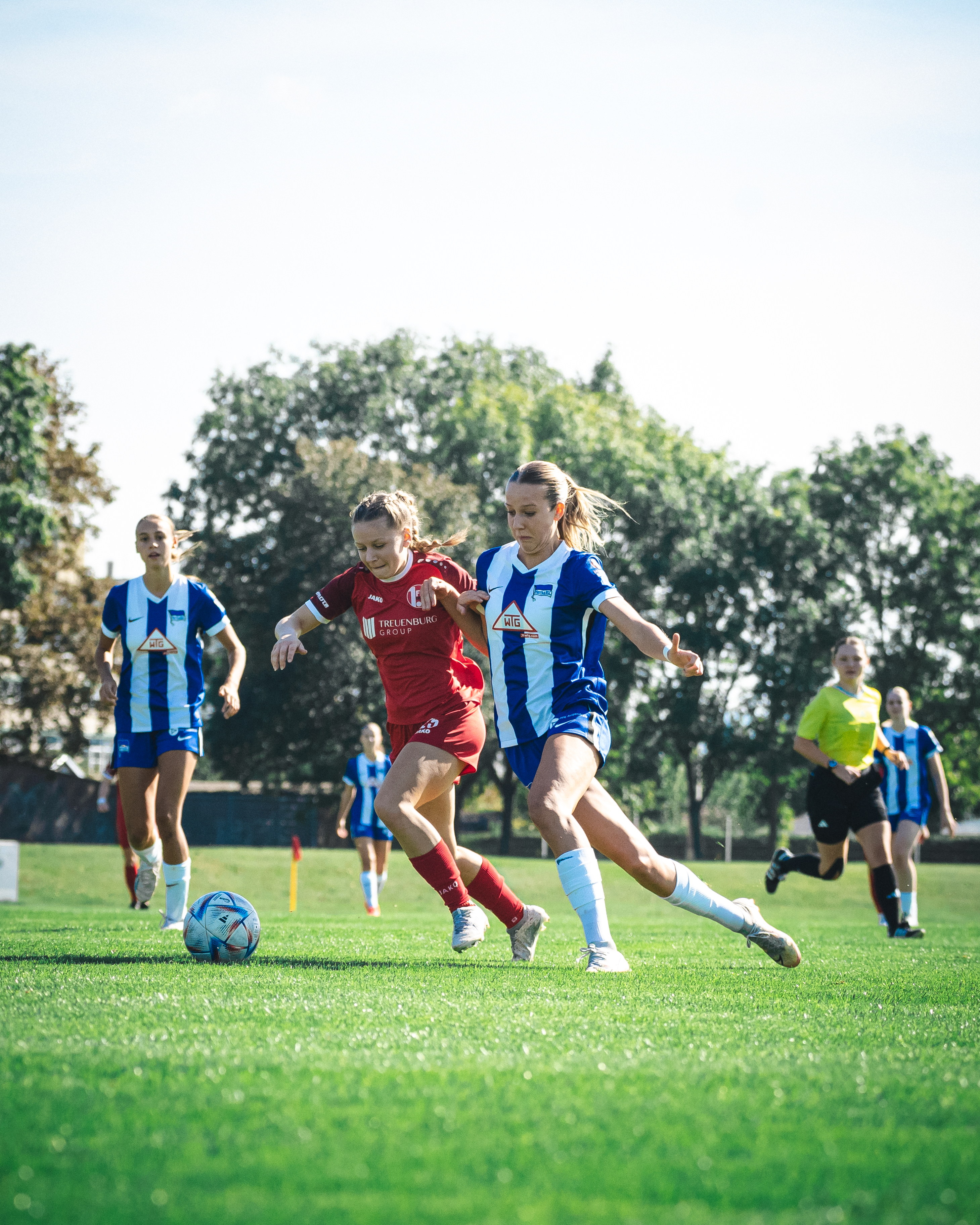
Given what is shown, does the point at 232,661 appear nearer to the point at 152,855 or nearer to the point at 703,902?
the point at 152,855

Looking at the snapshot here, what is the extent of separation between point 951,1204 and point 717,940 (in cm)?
724

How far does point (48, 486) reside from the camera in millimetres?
33875

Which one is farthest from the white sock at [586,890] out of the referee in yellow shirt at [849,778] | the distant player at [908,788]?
the distant player at [908,788]

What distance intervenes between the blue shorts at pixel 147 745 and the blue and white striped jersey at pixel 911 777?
8.25 metres

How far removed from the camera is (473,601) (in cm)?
636

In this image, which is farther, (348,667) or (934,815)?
(934,815)

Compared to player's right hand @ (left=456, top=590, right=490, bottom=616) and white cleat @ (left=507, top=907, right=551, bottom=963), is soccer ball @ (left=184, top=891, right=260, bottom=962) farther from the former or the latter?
player's right hand @ (left=456, top=590, right=490, bottom=616)

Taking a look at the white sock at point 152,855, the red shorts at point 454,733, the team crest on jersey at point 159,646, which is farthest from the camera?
the white sock at point 152,855

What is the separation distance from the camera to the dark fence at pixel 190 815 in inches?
1371

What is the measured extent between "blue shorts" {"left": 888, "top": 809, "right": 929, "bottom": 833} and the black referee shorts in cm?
298

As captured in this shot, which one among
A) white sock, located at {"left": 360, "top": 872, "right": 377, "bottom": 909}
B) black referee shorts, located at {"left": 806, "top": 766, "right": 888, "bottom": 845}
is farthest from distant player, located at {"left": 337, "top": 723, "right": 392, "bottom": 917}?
black referee shorts, located at {"left": 806, "top": 766, "right": 888, "bottom": 845}

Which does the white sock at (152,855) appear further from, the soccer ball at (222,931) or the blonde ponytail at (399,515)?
the blonde ponytail at (399,515)

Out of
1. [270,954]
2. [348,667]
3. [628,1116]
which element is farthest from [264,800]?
[628,1116]

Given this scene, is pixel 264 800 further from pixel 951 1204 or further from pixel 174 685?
pixel 951 1204
